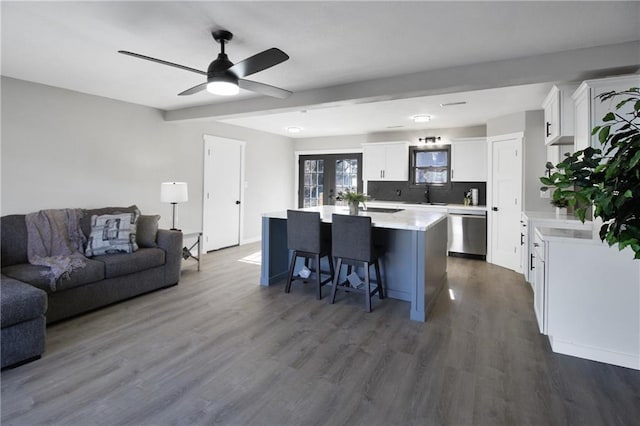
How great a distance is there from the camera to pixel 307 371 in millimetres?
2318

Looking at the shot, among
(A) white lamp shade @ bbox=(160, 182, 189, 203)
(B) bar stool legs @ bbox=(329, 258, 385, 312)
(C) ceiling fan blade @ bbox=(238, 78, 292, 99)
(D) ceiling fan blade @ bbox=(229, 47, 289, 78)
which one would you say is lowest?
(B) bar stool legs @ bbox=(329, 258, 385, 312)

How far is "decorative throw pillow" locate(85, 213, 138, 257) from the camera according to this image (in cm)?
360

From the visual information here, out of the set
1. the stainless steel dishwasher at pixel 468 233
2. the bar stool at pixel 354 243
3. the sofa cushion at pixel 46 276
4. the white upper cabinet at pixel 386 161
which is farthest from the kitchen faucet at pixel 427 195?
the sofa cushion at pixel 46 276

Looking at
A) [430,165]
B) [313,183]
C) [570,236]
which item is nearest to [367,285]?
[570,236]

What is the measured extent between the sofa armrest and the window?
475 centimetres

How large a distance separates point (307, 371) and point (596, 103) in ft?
10.3

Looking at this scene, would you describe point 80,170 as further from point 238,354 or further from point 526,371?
point 526,371

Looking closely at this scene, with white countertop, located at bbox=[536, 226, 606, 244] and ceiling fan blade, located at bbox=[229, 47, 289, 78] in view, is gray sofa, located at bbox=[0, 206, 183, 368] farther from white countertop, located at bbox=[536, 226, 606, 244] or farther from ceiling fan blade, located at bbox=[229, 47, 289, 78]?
Answer: white countertop, located at bbox=[536, 226, 606, 244]

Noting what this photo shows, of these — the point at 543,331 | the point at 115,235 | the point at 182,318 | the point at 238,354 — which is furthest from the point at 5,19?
the point at 543,331

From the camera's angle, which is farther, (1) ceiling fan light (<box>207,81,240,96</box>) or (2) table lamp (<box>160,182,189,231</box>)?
(2) table lamp (<box>160,182,189,231</box>)

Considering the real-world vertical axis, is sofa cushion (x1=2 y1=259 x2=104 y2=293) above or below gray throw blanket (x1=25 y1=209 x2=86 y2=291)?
below

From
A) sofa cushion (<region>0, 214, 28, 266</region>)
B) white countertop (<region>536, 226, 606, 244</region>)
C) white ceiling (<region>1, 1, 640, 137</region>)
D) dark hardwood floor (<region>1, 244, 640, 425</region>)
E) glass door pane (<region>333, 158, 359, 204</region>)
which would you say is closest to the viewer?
dark hardwood floor (<region>1, 244, 640, 425</region>)

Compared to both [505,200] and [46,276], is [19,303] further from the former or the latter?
[505,200]

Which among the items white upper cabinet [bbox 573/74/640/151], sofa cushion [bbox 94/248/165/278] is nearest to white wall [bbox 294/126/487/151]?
white upper cabinet [bbox 573/74/640/151]
